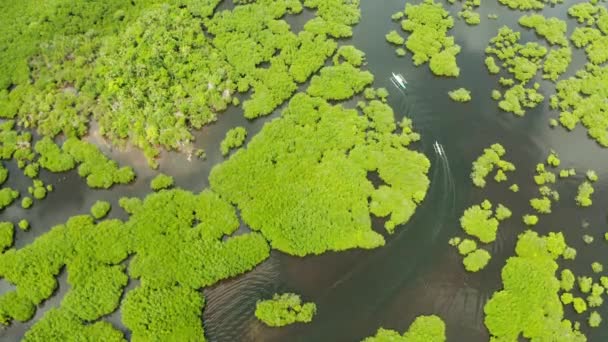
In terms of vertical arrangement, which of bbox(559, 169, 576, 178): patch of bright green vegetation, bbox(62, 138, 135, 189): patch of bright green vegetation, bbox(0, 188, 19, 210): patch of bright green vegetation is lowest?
bbox(559, 169, 576, 178): patch of bright green vegetation

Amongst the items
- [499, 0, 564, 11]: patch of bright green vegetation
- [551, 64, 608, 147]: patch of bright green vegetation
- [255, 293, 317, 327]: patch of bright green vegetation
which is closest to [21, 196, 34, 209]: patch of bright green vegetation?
[255, 293, 317, 327]: patch of bright green vegetation

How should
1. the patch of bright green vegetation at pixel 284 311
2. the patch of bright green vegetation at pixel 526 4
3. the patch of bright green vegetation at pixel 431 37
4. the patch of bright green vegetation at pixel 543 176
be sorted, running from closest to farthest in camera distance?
the patch of bright green vegetation at pixel 284 311 < the patch of bright green vegetation at pixel 543 176 < the patch of bright green vegetation at pixel 431 37 < the patch of bright green vegetation at pixel 526 4

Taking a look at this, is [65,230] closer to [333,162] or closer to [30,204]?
[30,204]

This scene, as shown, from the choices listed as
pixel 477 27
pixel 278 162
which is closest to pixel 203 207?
pixel 278 162

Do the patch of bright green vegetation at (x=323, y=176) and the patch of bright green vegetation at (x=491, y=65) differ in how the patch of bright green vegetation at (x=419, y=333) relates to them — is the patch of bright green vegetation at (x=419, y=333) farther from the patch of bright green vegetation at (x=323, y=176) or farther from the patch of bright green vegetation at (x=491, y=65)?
the patch of bright green vegetation at (x=491, y=65)

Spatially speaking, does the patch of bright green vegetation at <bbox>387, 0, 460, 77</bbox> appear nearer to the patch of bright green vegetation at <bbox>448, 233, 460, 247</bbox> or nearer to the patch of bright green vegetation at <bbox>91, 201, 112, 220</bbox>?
the patch of bright green vegetation at <bbox>448, 233, 460, 247</bbox>

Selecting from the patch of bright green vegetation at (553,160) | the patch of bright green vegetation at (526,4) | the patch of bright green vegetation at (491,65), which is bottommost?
the patch of bright green vegetation at (553,160)

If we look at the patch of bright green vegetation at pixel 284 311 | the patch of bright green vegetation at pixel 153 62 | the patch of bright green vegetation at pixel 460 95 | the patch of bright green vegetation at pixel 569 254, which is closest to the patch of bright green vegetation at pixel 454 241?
the patch of bright green vegetation at pixel 569 254
